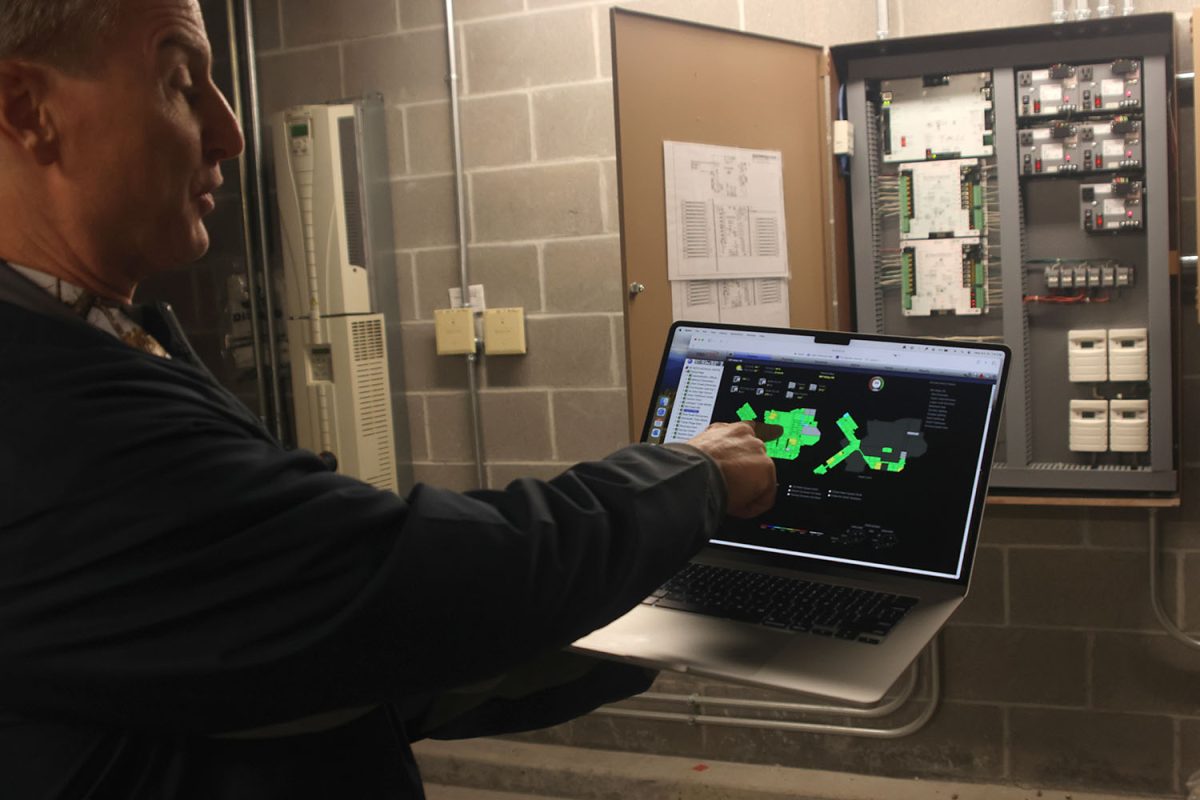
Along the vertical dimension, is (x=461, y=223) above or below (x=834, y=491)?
above

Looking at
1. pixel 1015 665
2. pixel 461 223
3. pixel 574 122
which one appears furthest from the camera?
pixel 461 223

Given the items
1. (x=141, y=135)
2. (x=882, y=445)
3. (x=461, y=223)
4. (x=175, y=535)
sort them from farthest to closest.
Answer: (x=461, y=223)
(x=882, y=445)
(x=141, y=135)
(x=175, y=535)

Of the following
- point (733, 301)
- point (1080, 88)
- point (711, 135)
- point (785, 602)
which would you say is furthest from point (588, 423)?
point (785, 602)

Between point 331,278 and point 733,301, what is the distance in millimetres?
1165

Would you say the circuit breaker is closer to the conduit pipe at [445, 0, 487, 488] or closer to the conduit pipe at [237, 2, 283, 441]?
the conduit pipe at [445, 0, 487, 488]

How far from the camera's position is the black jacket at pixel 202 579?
0.72 metres

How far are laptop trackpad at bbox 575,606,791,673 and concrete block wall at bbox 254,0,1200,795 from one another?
1.77m

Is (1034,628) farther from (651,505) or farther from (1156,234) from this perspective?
(651,505)

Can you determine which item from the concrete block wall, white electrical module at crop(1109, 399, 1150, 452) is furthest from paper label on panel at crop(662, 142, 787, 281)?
white electrical module at crop(1109, 399, 1150, 452)

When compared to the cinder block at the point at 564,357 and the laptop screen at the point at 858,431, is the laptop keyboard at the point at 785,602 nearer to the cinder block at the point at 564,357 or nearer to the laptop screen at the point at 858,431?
the laptop screen at the point at 858,431

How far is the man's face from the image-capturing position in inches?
32.6

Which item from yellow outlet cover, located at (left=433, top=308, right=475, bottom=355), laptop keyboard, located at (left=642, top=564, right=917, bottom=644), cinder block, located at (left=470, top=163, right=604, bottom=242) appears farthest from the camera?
yellow outlet cover, located at (left=433, top=308, right=475, bottom=355)

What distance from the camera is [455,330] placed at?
3049 millimetres

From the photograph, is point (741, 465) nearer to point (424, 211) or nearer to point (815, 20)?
point (815, 20)
